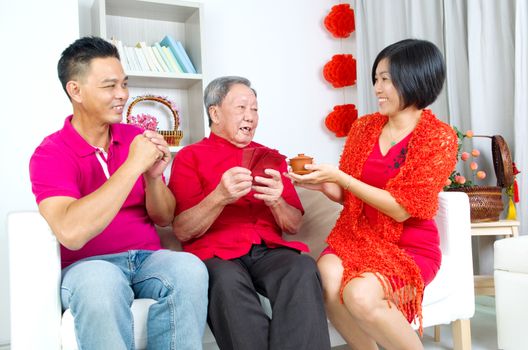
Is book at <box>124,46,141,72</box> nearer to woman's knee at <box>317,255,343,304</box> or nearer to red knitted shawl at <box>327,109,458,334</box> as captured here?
red knitted shawl at <box>327,109,458,334</box>

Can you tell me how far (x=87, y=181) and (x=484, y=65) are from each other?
2.30m

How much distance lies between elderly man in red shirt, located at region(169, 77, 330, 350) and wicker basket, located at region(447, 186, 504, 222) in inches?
43.6

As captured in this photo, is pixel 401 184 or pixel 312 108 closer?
pixel 401 184

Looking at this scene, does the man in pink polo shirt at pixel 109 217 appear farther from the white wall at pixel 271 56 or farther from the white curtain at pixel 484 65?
the white curtain at pixel 484 65

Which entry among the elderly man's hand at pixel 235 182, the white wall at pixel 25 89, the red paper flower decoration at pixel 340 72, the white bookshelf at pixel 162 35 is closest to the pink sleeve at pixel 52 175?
the elderly man's hand at pixel 235 182

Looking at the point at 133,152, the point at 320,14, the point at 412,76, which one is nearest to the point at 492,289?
the point at 412,76

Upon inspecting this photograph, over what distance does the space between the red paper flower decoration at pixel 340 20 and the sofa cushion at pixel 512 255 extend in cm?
250

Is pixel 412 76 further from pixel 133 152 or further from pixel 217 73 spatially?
pixel 217 73

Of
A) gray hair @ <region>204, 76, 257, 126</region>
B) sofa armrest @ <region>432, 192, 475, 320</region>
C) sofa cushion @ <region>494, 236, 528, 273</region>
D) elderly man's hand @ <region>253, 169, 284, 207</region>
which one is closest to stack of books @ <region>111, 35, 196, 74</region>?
gray hair @ <region>204, 76, 257, 126</region>

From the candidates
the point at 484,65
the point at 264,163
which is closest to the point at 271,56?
the point at 484,65

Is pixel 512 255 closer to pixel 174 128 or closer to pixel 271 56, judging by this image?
pixel 174 128

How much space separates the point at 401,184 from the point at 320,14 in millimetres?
2783

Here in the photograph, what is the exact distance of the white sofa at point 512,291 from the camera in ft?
6.31

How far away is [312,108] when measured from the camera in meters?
4.12
